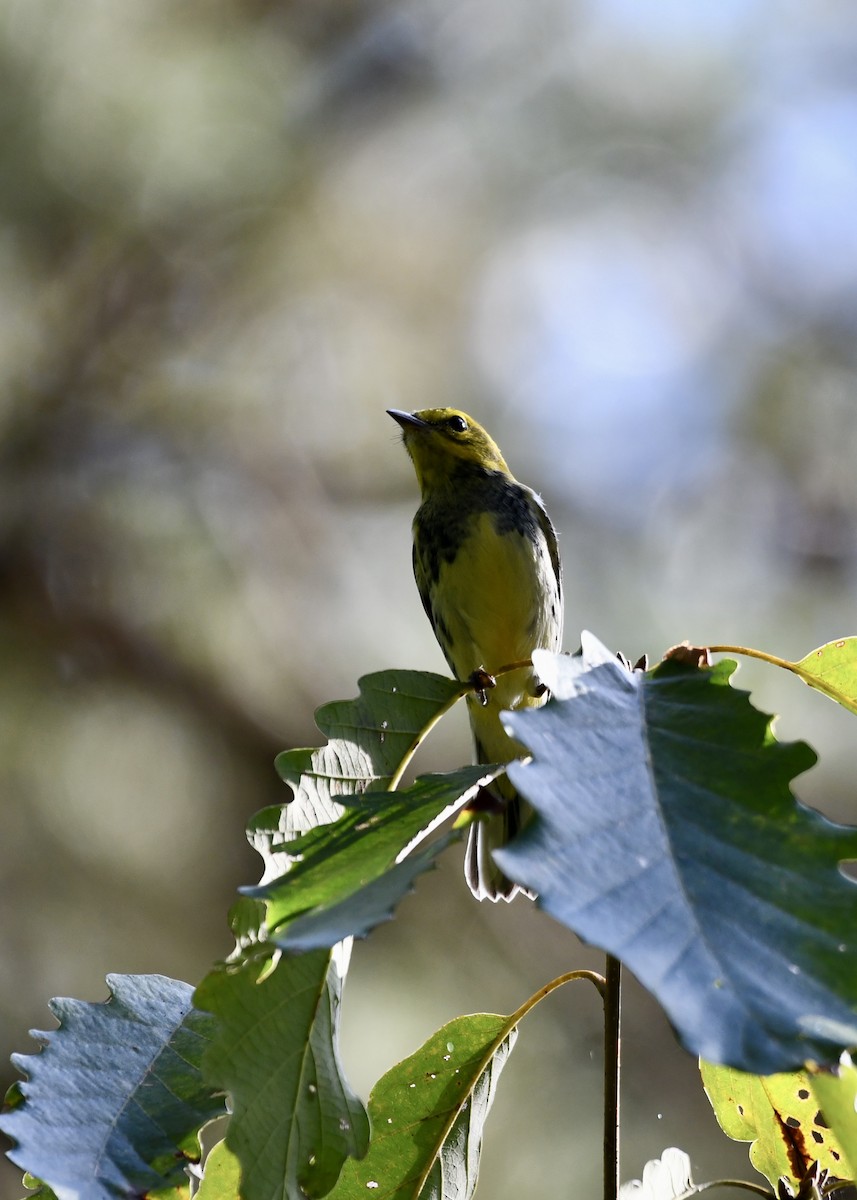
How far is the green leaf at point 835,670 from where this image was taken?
1.71 meters

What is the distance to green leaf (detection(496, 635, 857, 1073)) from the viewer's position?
83 centimetres

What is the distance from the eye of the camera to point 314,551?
258 inches

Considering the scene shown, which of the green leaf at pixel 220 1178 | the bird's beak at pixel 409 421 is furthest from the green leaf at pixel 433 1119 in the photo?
the bird's beak at pixel 409 421

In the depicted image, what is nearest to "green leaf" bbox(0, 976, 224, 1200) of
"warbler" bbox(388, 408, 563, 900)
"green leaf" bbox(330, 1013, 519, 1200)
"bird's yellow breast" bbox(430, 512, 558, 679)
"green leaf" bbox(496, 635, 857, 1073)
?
"green leaf" bbox(330, 1013, 519, 1200)

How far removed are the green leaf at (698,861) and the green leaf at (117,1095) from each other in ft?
2.02

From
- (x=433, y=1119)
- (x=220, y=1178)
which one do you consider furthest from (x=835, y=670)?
(x=220, y=1178)

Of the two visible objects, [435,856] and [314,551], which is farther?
[314,551]

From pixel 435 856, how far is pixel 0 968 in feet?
15.6

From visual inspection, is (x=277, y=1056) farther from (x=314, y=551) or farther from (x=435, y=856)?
(x=314, y=551)

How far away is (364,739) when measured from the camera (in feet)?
5.50

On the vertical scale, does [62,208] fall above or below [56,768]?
above

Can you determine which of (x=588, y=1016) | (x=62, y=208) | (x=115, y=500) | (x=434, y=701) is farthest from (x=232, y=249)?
(x=434, y=701)

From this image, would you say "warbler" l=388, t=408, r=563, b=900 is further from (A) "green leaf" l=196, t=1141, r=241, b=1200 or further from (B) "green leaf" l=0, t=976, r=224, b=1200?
(B) "green leaf" l=0, t=976, r=224, b=1200

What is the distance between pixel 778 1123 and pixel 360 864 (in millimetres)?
896
